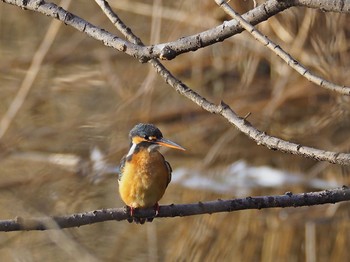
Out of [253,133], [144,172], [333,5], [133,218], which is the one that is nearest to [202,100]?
[253,133]

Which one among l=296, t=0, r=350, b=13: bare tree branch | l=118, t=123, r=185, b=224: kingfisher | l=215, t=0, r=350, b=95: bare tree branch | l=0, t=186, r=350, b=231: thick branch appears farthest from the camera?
l=118, t=123, r=185, b=224: kingfisher

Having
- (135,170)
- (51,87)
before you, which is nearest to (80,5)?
(51,87)

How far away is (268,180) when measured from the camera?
3.71 m

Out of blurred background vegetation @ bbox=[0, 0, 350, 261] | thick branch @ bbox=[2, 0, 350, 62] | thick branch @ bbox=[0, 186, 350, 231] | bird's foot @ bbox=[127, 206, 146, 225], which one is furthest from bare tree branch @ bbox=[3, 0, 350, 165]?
blurred background vegetation @ bbox=[0, 0, 350, 261]

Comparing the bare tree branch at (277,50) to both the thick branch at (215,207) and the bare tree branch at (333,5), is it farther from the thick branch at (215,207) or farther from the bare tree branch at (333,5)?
the thick branch at (215,207)

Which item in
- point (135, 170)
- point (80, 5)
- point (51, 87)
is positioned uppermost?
point (80, 5)

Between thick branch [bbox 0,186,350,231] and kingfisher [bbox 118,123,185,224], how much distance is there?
12.9 inches

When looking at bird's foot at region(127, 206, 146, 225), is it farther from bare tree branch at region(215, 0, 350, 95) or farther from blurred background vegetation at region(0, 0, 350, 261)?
A: blurred background vegetation at region(0, 0, 350, 261)

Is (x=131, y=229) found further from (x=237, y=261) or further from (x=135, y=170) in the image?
(x=135, y=170)

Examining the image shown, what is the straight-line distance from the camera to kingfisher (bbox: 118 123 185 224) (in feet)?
6.37

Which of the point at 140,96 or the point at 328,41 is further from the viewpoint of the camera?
the point at 140,96

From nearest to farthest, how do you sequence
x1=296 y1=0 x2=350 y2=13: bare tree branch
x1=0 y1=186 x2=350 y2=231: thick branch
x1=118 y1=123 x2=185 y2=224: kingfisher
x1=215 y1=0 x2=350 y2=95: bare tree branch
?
1. x1=296 y1=0 x2=350 y2=13: bare tree branch
2. x1=215 y1=0 x2=350 y2=95: bare tree branch
3. x1=0 y1=186 x2=350 y2=231: thick branch
4. x1=118 y1=123 x2=185 y2=224: kingfisher

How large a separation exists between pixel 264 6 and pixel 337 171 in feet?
8.46

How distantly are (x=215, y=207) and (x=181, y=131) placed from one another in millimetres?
2367
